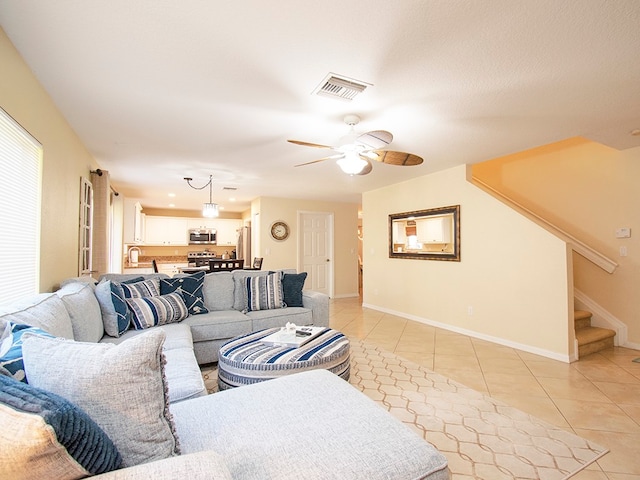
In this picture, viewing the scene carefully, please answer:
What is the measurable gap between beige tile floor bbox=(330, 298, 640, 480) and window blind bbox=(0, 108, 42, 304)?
3.30 m

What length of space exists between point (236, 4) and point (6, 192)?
5.63 feet

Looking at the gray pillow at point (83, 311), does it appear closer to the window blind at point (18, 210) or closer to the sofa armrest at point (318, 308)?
the window blind at point (18, 210)

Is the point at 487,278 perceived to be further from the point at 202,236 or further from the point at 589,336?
the point at 202,236

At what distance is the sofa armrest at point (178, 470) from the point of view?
2.28 feet

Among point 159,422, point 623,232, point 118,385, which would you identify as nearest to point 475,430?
point 159,422

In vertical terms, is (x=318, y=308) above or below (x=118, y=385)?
below

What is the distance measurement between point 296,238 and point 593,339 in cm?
515

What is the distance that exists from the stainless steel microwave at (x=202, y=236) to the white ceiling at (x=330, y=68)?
17.0ft

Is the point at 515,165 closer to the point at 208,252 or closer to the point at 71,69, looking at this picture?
the point at 71,69

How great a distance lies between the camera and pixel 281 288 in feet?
12.4

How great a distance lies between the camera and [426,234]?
4.88 m

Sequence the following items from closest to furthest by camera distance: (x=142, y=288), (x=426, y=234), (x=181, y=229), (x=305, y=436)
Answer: (x=305, y=436) < (x=142, y=288) < (x=426, y=234) < (x=181, y=229)

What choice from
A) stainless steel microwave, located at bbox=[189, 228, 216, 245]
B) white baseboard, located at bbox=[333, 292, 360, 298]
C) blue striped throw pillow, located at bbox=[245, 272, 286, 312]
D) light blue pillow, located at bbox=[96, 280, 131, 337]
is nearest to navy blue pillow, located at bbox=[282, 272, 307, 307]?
blue striped throw pillow, located at bbox=[245, 272, 286, 312]

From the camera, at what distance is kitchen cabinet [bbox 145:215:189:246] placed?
815cm
